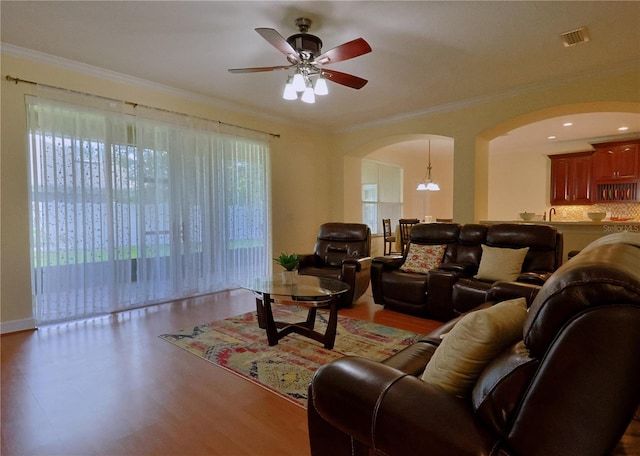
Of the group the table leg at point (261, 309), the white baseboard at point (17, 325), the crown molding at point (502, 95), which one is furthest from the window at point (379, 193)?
the white baseboard at point (17, 325)

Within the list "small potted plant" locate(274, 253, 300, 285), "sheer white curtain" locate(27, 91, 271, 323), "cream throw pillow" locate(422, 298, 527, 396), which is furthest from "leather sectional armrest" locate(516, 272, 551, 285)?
"sheer white curtain" locate(27, 91, 271, 323)

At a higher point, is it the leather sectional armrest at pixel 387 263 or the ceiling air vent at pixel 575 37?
the ceiling air vent at pixel 575 37

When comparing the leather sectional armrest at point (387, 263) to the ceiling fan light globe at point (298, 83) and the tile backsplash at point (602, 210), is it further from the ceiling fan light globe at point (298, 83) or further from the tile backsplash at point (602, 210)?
the tile backsplash at point (602, 210)

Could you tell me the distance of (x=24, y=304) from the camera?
3.36m

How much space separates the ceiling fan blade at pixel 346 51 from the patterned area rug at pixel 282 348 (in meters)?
2.36

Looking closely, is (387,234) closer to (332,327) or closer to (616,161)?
(616,161)

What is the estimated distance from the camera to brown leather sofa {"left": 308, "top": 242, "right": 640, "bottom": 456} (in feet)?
2.52

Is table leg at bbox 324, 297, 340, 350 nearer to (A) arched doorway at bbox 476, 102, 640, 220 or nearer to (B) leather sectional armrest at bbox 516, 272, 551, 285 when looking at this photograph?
(B) leather sectional armrest at bbox 516, 272, 551, 285

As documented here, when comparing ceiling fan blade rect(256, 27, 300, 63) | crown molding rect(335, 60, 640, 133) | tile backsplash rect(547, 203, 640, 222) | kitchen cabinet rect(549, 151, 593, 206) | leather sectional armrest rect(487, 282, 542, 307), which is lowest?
leather sectional armrest rect(487, 282, 542, 307)

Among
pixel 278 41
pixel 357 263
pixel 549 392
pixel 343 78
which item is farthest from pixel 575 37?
pixel 549 392

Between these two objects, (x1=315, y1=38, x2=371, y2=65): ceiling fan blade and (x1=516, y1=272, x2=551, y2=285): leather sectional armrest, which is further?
(x1=516, y1=272, x2=551, y2=285): leather sectional armrest

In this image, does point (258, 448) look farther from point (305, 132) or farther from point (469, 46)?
point (305, 132)

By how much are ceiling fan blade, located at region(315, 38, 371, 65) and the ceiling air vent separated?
6.32ft

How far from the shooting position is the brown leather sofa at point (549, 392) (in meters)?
0.77
